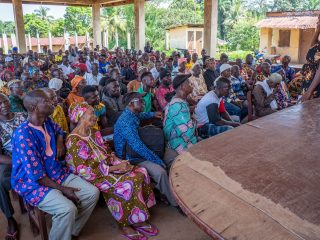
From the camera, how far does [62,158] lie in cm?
262

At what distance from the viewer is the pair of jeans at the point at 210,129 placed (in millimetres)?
3549

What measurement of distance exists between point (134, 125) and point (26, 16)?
33874 mm

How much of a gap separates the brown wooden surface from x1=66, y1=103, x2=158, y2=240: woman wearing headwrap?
1085 millimetres

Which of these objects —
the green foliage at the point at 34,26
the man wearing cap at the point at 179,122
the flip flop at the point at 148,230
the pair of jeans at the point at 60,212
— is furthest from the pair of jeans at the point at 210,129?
the green foliage at the point at 34,26

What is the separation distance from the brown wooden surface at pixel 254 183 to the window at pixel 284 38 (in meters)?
17.1

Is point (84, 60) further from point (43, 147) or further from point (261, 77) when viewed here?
point (43, 147)

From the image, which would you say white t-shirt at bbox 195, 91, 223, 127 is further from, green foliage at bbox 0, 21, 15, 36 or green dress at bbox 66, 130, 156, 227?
green foliage at bbox 0, 21, 15, 36

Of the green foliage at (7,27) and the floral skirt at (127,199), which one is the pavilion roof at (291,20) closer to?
the floral skirt at (127,199)

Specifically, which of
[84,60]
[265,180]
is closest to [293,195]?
[265,180]

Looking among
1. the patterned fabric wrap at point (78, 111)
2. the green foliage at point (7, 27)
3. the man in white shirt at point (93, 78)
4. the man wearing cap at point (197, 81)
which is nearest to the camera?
the patterned fabric wrap at point (78, 111)

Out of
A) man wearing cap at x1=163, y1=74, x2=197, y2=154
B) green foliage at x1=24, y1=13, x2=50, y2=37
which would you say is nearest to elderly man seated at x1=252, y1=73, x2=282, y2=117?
man wearing cap at x1=163, y1=74, x2=197, y2=154

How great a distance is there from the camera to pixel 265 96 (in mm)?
4395

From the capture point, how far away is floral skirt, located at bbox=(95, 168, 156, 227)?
8.31 ft

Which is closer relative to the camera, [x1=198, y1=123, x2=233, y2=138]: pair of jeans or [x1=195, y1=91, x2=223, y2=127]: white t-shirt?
[x1=198, y1=123, x2=233, y2=138]: pair of jeans
